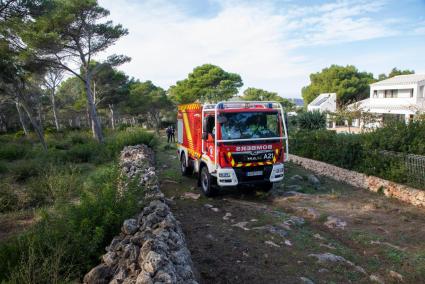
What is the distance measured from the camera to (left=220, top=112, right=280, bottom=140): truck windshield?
8070mm

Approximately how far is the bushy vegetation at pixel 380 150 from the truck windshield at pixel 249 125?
3.71 m

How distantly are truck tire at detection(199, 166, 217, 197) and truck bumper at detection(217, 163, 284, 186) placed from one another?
65 centimetres

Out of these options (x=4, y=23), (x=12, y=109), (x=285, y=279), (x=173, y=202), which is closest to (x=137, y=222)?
(x=285, y=279)

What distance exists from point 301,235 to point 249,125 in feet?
10.9

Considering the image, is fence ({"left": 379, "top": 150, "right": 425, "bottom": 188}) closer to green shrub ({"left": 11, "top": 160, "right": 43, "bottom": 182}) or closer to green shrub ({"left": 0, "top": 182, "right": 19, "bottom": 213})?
green shrub ({"left": 0, "top": 182, "right": 19, "bottom": 213})

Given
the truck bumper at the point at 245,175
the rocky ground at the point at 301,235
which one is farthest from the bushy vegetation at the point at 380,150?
the truck bumper at the point at 245,175

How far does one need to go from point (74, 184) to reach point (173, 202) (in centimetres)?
278

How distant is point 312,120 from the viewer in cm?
1808

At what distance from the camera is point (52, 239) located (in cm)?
385

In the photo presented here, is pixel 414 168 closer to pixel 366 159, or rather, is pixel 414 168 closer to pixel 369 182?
pixel 369 182

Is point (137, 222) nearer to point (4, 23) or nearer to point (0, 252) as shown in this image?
point (0, 252)

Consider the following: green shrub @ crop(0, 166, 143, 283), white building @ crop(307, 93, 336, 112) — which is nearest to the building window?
white building @ crop(307, 93, 336, 112)

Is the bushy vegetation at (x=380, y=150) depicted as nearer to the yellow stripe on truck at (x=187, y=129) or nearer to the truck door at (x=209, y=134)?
the truck door at (x=209, y=134)

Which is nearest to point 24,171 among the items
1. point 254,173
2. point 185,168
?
point 185,168
